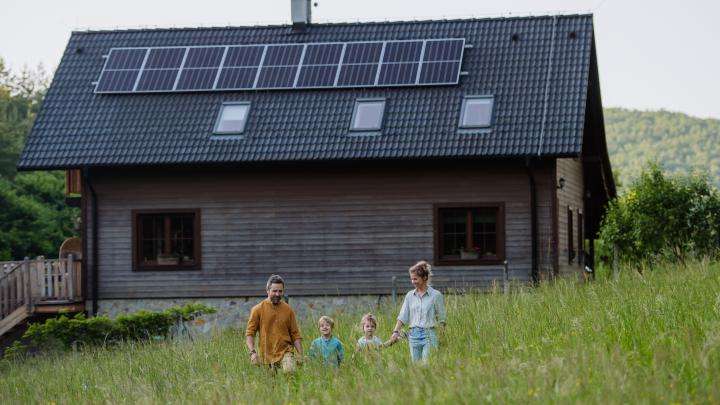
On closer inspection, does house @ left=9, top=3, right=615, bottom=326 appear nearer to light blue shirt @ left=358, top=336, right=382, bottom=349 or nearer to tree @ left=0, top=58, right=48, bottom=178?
light blue shirt @ left=358, top=336, right=382, bottom=349

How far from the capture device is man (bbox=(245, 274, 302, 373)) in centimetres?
1430

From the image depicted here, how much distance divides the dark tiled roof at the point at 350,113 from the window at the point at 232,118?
0.17 meters

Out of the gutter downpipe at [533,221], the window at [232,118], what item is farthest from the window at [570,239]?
the window at [232,118]

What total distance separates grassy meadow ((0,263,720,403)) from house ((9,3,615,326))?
6725mm

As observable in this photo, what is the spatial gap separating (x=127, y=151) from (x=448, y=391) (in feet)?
64.0

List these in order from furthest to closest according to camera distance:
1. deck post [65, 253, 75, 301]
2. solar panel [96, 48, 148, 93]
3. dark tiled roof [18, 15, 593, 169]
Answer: solar panel [96, 48, 148, 93]
deck post [65, 253, 75, 301]
dark tiled roof [18, 15, 593, 169]

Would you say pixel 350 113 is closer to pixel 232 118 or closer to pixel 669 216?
pixel 232 118

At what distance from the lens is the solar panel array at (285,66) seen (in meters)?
29.2

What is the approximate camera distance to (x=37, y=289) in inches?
1127

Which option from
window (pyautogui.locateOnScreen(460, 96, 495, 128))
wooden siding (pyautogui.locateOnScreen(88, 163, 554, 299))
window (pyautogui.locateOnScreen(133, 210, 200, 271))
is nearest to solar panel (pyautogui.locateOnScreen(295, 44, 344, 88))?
wooden siding (pyautogui.locateOnScreen(88, 163, 554, 299))

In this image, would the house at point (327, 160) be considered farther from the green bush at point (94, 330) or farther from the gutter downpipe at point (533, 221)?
the green bush at point (94, 330)

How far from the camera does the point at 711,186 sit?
103ft

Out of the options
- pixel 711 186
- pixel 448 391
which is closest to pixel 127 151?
pixel 711 186

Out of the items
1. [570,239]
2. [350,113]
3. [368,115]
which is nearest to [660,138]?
[570,239]
